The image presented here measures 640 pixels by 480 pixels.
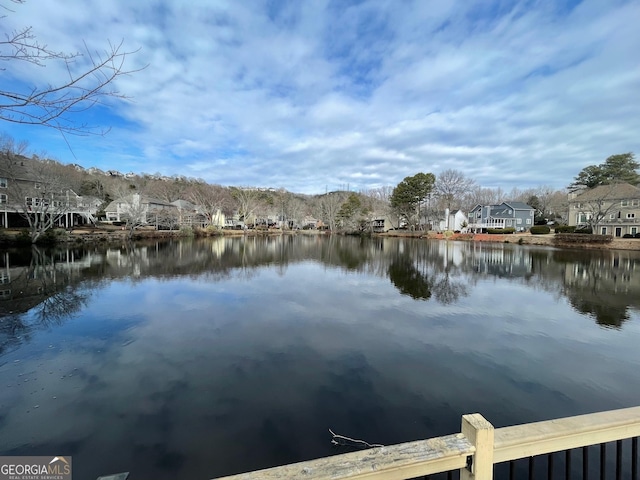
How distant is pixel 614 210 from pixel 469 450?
156 feet

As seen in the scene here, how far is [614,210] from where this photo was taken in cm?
3512

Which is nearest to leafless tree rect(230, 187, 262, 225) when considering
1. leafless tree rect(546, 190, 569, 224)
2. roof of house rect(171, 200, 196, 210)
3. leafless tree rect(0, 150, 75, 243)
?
roof of house rect(171, 200, 196, 210)

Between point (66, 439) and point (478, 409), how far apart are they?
5.08 m

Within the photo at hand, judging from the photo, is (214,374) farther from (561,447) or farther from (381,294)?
(381,294)

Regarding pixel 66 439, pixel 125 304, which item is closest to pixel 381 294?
pixel 125 304

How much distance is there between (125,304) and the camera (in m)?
9.05

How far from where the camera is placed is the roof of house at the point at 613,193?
34312 millimetres

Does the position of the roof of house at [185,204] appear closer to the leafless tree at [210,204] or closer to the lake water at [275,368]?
the leafless tree at [210,204]

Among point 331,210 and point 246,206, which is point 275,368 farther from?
point 331,210

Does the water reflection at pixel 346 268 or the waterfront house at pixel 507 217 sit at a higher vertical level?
the waterfront house at pixel 507 217

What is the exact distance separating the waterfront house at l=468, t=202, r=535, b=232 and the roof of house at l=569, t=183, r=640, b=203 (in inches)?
419

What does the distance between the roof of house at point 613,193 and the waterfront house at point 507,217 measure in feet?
34.9

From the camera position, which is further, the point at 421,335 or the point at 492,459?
the point at 421,335

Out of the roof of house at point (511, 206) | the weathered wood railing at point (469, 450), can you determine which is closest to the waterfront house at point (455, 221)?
the roof of house at point (511, 206)
